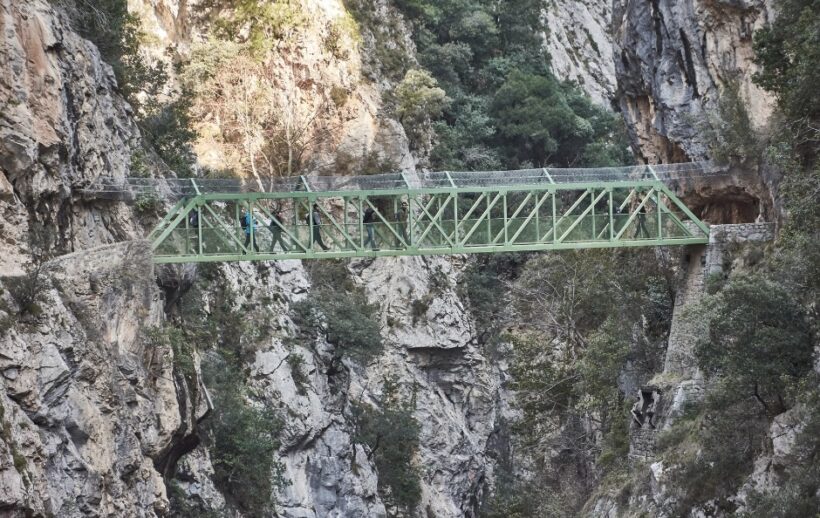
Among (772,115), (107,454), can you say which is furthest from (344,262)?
(107,454)

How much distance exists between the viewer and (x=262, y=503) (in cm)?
3653

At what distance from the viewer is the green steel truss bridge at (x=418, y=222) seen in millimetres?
32594

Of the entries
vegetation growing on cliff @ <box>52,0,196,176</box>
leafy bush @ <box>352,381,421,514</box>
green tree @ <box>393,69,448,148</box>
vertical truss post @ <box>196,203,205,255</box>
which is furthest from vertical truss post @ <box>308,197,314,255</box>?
green tree @ <box>393,69,448,148</box>

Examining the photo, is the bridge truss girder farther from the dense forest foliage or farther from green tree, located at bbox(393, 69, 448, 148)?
green tree, located at bbox(393, 69, 448, 148)

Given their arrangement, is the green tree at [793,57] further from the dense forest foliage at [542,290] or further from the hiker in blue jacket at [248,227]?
the hiker in blue jacket at [248,227]

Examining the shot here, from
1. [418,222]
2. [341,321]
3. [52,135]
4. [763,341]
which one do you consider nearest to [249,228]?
[418,222]

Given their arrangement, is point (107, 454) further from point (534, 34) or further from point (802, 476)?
point (534, 34)

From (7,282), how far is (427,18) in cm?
3773

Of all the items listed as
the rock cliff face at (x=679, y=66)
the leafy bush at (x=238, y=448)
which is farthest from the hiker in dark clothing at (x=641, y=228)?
the leafy bush at (x=238, y=448)

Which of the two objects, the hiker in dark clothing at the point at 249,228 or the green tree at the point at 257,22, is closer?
the hiker in dark clothing at the point at 249,228

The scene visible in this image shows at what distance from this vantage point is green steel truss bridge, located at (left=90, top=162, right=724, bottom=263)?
107 ft

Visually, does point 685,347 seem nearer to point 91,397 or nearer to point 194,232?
point 194,232

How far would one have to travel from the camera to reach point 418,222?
34531 mm

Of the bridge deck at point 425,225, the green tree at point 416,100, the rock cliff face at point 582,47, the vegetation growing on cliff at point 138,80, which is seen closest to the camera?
the bridge deck at point 425,225
